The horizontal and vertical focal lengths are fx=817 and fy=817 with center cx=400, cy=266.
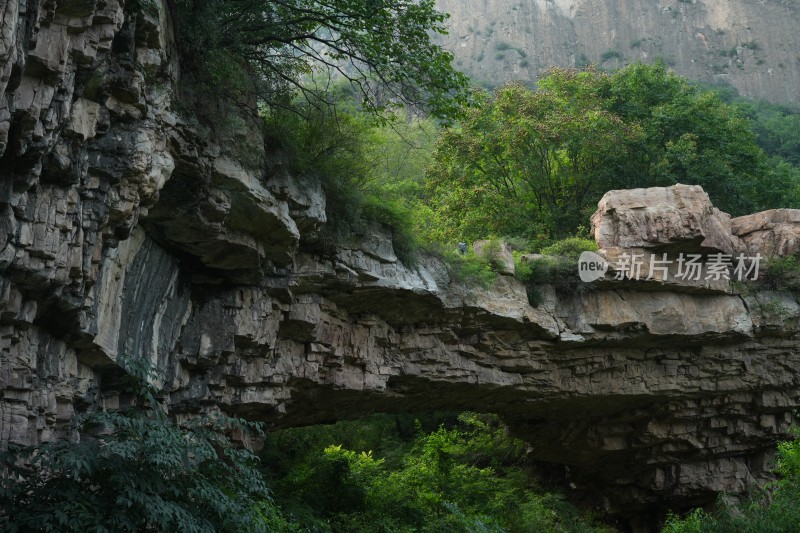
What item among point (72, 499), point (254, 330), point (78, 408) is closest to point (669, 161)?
point (254, 330)

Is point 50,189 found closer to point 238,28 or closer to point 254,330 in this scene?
point 238,28

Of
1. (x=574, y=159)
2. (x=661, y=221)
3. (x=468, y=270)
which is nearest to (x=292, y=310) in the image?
(x=468, y=270)

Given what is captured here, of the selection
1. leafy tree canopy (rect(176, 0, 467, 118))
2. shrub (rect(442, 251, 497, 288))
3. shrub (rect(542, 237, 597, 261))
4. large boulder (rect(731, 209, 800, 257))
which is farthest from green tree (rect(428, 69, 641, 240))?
leafy tree canopy (rect(176, 0, 467, 118))

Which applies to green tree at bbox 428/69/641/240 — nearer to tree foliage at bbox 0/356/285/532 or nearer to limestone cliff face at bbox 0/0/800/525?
limestone cliff face at bbox 0/0/800/525

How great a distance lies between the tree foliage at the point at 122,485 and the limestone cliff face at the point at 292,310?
0.70 m

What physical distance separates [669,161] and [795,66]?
27485mm

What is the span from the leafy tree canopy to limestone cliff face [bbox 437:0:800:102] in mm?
31803

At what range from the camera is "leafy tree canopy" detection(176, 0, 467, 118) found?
810 cm

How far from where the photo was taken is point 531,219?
18562 millimetres

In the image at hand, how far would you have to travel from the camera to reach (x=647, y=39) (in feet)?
139

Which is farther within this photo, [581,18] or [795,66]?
[581,18]

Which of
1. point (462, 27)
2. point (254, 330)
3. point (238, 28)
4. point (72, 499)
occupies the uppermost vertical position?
point (462, 27)

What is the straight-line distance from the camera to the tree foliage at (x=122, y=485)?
533 cm

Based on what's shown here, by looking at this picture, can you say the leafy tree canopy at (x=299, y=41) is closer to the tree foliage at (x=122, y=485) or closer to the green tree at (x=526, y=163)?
the tree foliage at (x=122, y=485)
